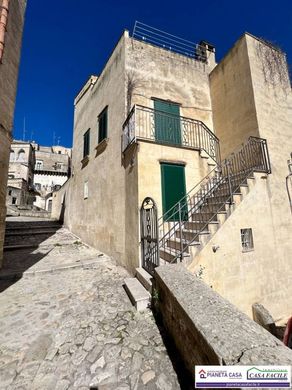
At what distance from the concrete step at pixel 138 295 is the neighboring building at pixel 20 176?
2570cm

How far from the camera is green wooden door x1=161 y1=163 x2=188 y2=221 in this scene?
636cm

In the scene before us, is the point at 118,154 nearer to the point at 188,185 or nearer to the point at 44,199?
the point at 188,185

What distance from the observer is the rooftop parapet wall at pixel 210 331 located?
1520mm

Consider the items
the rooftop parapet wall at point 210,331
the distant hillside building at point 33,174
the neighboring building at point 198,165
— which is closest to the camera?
the rooftop parapet wall at point 210,331

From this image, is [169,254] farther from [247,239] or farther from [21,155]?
[21,155]

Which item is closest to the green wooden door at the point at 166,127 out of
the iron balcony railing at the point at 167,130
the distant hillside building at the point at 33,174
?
the iron balcony railing at the point at 167,130

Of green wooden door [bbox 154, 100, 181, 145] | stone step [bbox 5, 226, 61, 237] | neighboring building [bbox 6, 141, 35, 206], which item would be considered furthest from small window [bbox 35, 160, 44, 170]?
green wooden door [bbox 154, 100, 181, 145]

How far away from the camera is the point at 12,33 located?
5.59 metres

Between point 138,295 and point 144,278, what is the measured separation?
0.58m

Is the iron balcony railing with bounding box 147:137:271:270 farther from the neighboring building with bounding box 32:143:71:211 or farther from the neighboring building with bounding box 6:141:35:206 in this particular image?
the neighboring building with bounding box 32:143:71:211

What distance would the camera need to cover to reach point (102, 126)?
9023mm

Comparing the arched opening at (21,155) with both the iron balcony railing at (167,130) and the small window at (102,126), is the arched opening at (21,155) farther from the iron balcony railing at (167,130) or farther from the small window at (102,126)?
the iron balcony railing at (167,130)

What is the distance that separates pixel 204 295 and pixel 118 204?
201 inches

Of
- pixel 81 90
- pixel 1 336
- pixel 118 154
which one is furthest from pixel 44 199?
pixel 1 336
